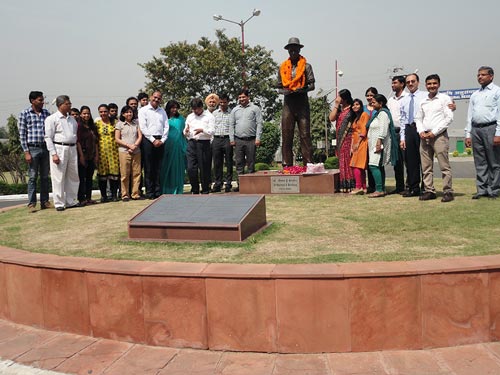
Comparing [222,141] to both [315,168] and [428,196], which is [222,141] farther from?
[428,196]

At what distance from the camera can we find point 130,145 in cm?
721

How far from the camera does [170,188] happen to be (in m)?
7.71

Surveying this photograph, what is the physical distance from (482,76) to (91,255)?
196 inches

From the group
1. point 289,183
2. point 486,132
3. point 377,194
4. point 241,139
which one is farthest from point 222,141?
point 486,132

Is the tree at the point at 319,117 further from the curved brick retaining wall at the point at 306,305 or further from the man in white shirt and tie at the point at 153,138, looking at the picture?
the curved brick retaining wall at the point at 306,305

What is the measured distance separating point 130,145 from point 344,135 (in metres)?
3.20

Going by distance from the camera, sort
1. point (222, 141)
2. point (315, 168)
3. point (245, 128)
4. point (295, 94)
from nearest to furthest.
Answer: point (315, 168) → point (295, 94) → point (245, 128) → point (222, 141)

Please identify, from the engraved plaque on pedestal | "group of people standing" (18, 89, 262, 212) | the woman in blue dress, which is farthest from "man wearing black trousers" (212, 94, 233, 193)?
the engraved plaque on pedestal

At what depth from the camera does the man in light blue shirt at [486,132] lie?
5816 mm

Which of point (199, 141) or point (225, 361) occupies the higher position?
point (199, 141)

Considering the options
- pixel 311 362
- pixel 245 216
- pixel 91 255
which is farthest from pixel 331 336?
pixel 91 255

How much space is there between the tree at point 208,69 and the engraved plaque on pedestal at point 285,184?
2033 centimetres

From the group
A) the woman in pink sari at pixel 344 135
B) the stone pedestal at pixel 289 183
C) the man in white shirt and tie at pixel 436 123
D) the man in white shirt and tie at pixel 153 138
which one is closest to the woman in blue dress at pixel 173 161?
the man in white shirt and tie at pixel 153 138

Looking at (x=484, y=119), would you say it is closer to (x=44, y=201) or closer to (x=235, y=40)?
(x=44, y=201)
